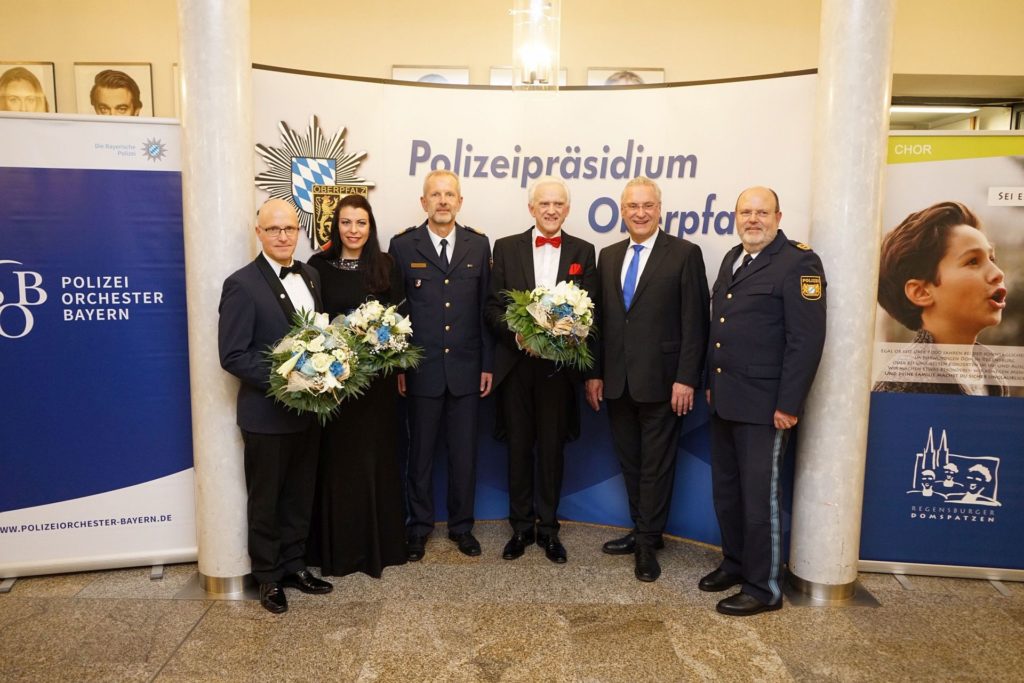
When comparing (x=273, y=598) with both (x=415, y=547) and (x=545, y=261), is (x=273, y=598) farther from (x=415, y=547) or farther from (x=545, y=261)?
(x=545, y=261)

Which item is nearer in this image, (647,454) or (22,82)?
(647,454)

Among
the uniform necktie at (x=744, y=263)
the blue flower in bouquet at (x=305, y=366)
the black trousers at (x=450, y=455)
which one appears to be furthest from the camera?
the black trousers at (x=450, y=455)

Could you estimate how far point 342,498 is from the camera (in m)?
3.70

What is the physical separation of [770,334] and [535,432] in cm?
141

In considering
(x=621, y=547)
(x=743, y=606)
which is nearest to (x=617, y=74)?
(x=621, y=547)

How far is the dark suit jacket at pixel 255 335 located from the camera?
318 centimetres

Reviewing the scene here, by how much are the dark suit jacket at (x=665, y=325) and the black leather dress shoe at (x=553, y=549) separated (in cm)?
95

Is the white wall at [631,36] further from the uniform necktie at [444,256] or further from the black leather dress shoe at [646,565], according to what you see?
the black leather dress shoe at [646,565]

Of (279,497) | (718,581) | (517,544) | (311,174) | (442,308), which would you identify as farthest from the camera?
(311,174)

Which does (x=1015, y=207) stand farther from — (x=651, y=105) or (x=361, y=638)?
(x=361, y=638)

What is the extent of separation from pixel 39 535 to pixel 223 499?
107 cm

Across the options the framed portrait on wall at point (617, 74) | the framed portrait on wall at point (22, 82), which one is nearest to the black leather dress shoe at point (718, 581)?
the framed portrait on wall at point (617, 74)

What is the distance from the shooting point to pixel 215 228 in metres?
3.41

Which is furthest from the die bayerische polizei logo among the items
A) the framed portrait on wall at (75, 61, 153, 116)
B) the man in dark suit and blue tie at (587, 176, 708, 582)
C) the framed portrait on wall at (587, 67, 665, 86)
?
the framed portrait on wall at (587, 67, 665, 86)
